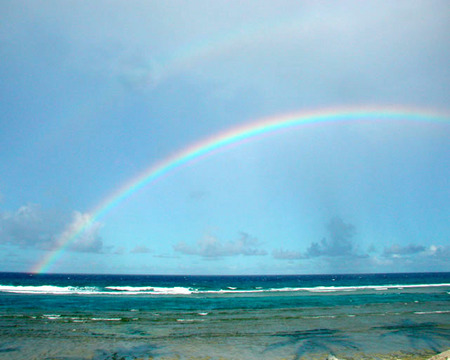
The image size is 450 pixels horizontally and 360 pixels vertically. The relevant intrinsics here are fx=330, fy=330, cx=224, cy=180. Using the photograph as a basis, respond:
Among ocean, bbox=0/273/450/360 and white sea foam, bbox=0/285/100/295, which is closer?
ocean, bbox=0/273/450/360

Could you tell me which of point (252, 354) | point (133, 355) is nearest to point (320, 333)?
point (252, 354)

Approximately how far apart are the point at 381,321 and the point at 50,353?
2379cm

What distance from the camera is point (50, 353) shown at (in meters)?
16.4

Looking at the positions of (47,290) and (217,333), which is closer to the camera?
(217,333)

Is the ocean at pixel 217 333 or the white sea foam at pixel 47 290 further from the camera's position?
the white sea foam at pixel 47 290

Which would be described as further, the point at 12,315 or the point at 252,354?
the point at 12,315

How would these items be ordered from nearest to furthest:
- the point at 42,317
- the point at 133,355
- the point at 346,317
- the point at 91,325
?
the point at 133,355, the point at 91,325, the point at 42,317, the point at 346,317

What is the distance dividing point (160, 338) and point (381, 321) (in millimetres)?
17981

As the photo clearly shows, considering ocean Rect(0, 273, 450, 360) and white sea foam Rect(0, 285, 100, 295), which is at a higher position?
ocean Rect(0, 273, 450, 360)

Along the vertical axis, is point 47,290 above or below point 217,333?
below

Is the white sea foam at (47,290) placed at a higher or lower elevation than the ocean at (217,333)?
lower

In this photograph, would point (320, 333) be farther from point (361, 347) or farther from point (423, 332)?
point (423, 332)

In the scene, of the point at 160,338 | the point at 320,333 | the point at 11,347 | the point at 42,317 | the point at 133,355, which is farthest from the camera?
the point at 42,317

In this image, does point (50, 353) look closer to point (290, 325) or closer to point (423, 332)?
point (290, 325)
